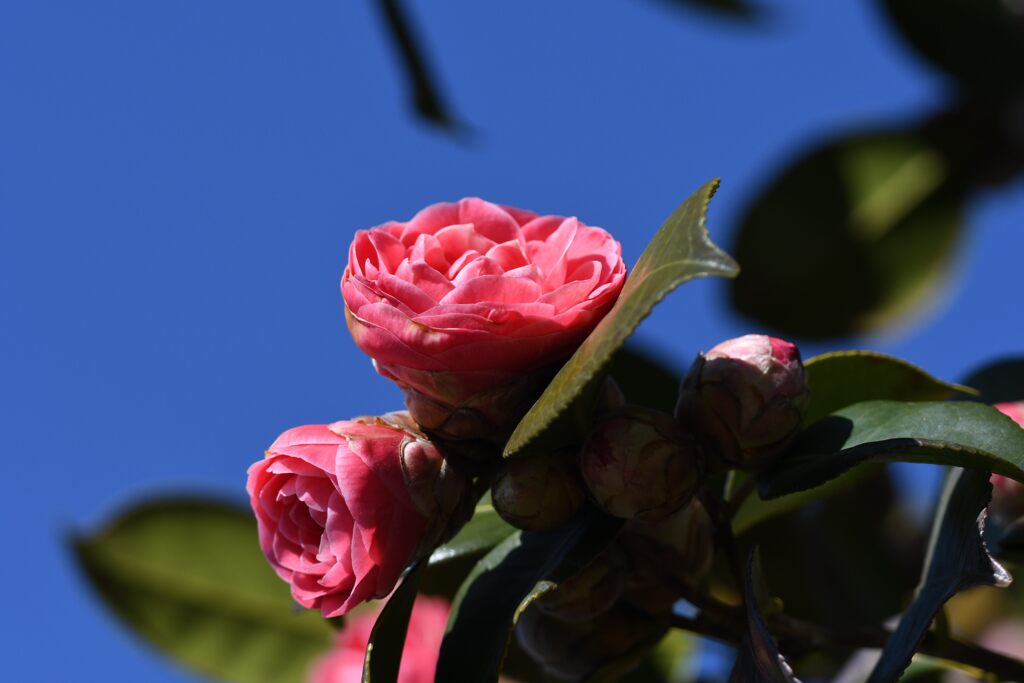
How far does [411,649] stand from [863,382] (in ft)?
2.20

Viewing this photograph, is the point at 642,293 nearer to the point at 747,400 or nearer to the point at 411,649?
the point at 747,400

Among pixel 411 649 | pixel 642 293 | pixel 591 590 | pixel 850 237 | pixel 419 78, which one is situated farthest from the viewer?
pixel 850 237

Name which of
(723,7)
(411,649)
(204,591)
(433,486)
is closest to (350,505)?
(433,486)

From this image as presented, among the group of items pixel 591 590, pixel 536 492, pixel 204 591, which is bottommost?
pixel 204 591

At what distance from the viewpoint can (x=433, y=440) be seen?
1036 mm

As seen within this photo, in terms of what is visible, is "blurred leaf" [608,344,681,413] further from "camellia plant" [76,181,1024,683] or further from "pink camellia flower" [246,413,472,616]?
"pink camellia flower" [246,413,472,616]

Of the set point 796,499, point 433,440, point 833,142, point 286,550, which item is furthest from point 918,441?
point 833,142

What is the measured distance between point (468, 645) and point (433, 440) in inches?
6.6

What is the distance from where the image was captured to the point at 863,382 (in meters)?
1.15

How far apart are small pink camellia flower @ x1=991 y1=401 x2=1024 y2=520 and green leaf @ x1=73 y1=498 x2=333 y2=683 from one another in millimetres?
945

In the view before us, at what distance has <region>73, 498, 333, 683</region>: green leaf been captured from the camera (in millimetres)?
1774

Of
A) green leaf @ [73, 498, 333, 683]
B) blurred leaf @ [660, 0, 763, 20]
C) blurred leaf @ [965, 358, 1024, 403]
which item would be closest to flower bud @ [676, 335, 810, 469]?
blurred leaf @ [965, 358, 1024, 403]

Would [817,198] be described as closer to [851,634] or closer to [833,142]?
[833,142]

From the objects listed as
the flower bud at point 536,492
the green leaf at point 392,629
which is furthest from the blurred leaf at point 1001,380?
the green leaf at point 392,629
